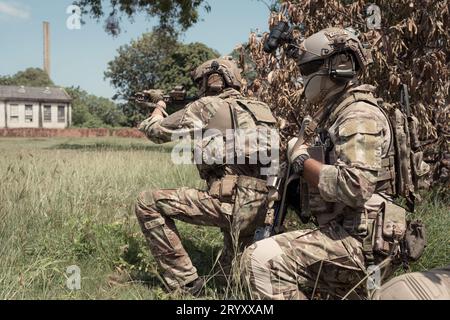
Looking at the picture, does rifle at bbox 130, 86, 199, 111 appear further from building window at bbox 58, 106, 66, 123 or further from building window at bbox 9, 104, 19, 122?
building window at bbox 58, 106, 66, 123

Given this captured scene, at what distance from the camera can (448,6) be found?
15.9ft

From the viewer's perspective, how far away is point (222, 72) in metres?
3.78

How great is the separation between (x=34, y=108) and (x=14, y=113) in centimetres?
256

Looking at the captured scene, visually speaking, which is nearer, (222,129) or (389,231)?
(389,231)

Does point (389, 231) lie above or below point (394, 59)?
below

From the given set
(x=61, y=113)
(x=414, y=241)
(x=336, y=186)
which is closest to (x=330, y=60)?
(x=336, y=186)

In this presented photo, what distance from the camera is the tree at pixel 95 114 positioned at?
2263 inches

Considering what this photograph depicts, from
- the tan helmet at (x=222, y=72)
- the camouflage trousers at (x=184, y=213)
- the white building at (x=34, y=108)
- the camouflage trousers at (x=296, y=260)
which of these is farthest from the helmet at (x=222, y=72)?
the white building at (x=34, y=108)

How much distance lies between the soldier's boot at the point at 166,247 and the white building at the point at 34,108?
5461 centimetres

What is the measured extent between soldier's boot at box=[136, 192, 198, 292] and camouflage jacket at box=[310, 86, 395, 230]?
1.27 m

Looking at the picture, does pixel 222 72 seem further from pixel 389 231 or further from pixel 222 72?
pixel 389 231

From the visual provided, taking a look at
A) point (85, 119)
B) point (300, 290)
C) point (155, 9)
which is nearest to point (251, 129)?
point (300, 290)

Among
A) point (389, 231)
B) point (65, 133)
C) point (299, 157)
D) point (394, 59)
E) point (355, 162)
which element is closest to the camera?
point (355, 162)
